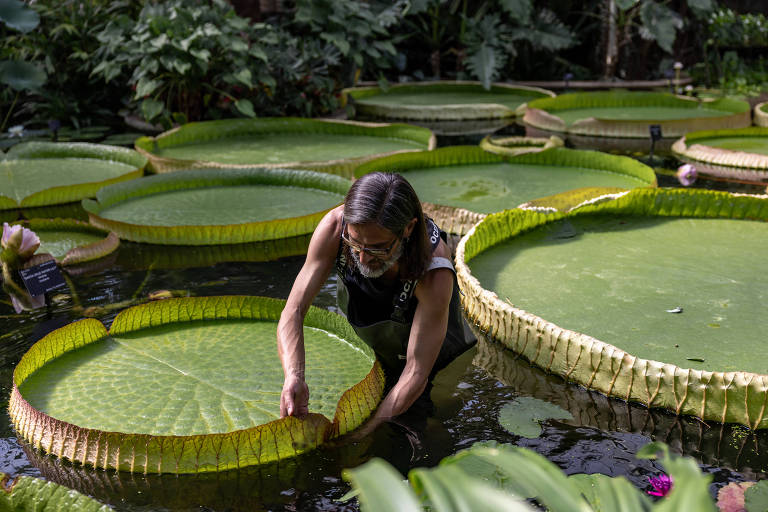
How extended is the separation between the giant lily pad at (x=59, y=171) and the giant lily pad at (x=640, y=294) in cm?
286

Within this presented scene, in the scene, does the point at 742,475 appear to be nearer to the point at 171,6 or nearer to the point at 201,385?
the point at 201,385

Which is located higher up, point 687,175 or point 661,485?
point 687,175

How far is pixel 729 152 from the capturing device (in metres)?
5.55

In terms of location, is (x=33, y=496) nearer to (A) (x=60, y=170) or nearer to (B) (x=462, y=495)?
(B) (x=462, y=495)

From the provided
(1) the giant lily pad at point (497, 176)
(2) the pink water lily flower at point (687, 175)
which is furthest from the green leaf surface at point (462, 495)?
(2) the pink water lily flower at point (687, 175)

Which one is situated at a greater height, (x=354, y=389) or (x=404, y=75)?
(x=404, y=75)

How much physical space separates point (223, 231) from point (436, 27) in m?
7.57

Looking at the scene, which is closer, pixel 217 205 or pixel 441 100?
pixel 217 205

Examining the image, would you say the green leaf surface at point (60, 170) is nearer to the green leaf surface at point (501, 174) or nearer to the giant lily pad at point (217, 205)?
the giant lily pad at point (217, 205)

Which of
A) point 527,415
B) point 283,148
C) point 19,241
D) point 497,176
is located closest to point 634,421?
point 527,415

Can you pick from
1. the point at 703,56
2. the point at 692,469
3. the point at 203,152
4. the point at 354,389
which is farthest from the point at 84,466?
the point at 703,56

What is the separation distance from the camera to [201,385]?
2.35m

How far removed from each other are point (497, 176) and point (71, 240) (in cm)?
265

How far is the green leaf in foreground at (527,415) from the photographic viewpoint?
7.73 ft
